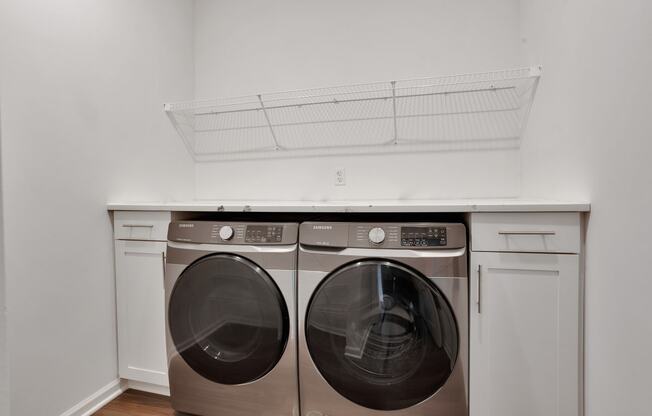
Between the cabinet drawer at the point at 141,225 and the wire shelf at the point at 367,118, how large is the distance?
2.49ft

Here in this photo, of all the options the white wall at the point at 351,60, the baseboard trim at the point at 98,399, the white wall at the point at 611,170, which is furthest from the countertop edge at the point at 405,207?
the baseboard trim at the point at 98,399

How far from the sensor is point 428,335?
3.75ft

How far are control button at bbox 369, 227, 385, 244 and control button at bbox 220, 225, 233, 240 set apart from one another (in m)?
0.58

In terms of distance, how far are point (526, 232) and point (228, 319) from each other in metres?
1.20

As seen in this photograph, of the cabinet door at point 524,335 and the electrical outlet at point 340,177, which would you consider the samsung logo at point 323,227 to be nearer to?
the cabinet door at point 524,335

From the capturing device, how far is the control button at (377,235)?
3.89 ft

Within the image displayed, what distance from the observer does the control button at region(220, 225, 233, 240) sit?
132 centimetres

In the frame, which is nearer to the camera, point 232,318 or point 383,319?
point 383,319

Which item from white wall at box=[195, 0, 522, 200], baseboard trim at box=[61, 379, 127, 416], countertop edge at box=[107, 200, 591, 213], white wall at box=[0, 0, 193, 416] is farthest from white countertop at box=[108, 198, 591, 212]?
baseboard trim at box=[61, 379, 127, 416]

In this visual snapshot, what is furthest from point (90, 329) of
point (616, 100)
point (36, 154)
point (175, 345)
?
point (616, 100)

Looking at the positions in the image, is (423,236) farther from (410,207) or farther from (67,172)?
(67,172)

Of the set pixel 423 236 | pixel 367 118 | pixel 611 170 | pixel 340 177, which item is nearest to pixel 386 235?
pixel 423 236

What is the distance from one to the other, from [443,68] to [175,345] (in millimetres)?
1995

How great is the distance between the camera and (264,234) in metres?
1.30
